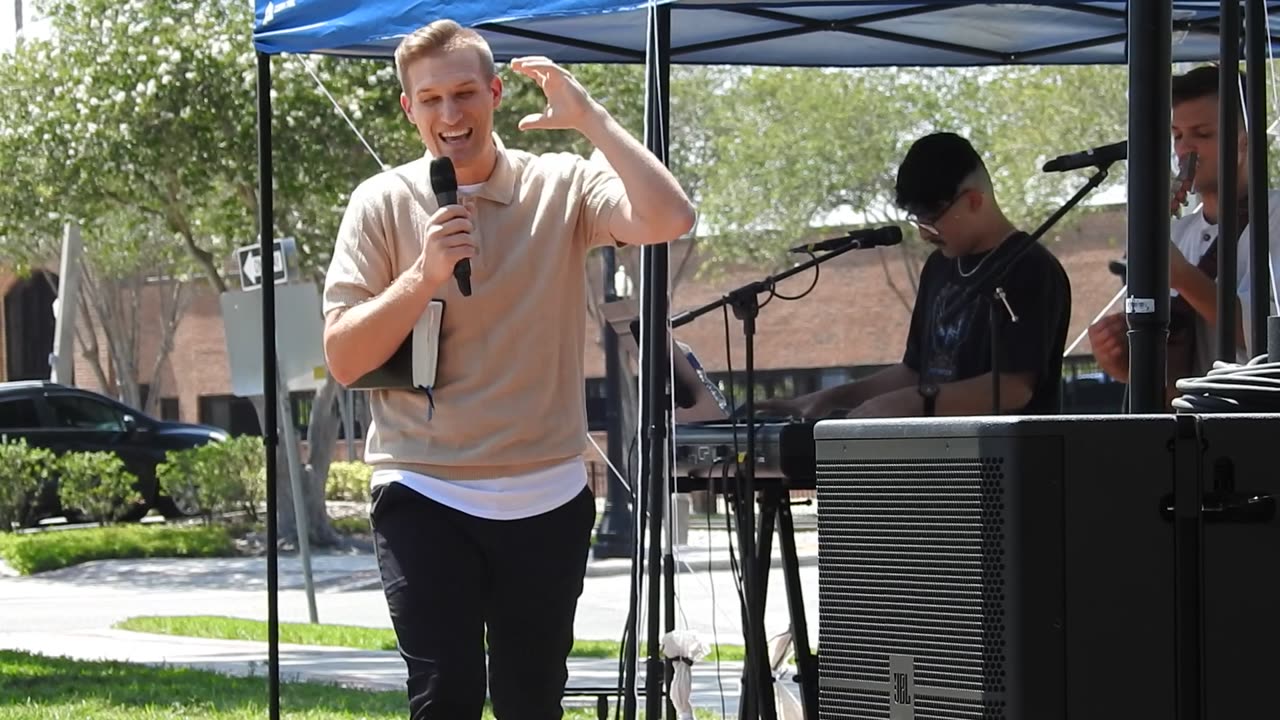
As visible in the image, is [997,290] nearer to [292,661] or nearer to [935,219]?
[935,219]

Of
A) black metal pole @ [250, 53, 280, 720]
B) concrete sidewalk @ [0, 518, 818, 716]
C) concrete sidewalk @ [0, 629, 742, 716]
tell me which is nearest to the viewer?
black metal pole @ [250, 53, 280, 720]

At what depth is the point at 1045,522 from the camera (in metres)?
2.71

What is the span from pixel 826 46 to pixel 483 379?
399cm

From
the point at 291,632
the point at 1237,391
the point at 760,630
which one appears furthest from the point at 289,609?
the point at 1237,391

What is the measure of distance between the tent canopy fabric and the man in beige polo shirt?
4.55ft

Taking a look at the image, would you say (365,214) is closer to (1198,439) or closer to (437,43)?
(437,43)

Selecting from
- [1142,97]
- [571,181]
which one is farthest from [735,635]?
Result: [1142,97]

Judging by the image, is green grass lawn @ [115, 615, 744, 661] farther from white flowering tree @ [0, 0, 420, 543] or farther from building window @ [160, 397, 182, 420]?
building window @ [160, 397, 182, 420]

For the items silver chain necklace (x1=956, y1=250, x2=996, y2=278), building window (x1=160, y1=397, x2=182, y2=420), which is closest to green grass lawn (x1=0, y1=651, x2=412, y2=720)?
silver chain necklace (x1=956, y1=250, x2=996, y2=278)

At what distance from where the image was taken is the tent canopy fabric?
5.80 m

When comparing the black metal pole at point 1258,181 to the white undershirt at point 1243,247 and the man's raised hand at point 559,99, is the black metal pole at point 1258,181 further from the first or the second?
the man's raised hand at point 559,99

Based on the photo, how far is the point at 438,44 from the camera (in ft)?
13.7

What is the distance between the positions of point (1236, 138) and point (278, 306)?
1034 centimetres

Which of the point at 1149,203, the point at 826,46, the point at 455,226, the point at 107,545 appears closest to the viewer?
the point at 1149,203
